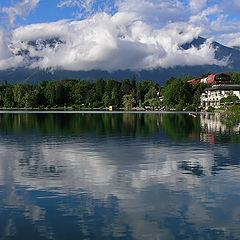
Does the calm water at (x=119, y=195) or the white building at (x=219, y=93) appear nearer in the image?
the calm water at (x=119, y=195)

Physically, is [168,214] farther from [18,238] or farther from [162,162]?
[162,162]

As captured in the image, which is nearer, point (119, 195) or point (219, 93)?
point (119, 195)

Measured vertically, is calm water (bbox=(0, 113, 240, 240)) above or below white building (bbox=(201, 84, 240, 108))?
below

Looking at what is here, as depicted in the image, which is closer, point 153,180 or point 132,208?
point 132,208

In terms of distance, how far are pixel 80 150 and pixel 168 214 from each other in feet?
50.2

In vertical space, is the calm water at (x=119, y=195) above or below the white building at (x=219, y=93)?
below

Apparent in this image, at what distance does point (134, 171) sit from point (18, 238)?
9.08 metres

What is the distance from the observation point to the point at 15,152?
25359 mm

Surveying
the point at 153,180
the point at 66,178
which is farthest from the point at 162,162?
the point at 66,178

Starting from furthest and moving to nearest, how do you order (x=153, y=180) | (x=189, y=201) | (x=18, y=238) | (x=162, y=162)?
1. (x=162, y=162)
2. (x=153, y=180)
3. (x=189, y=201)
4. (x=18, y=238)

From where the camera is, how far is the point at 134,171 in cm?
1834

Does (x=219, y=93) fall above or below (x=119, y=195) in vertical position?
above

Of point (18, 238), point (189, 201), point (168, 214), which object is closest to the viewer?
point (18, 238)

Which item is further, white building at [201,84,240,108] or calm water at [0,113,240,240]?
white building at [201,84,240,108]
